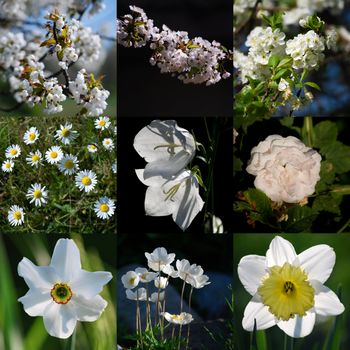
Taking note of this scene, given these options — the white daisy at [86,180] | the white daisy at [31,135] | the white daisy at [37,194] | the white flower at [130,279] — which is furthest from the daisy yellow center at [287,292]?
the white daisy at [31,135]

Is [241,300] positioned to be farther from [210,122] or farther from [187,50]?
[187,50]

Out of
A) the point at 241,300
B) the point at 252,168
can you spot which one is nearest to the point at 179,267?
the point at 241,300

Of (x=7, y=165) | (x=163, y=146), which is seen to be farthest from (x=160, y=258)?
(x=7, y=165)

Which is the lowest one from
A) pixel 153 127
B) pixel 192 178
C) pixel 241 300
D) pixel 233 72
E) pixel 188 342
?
pixel 188 342

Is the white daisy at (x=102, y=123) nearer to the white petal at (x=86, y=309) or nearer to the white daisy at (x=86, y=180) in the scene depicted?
the white daisy at (x=86, y=180)

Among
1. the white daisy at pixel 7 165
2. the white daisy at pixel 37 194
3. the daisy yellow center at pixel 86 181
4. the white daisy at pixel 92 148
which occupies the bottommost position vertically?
the white daisy at pixel 37 194
